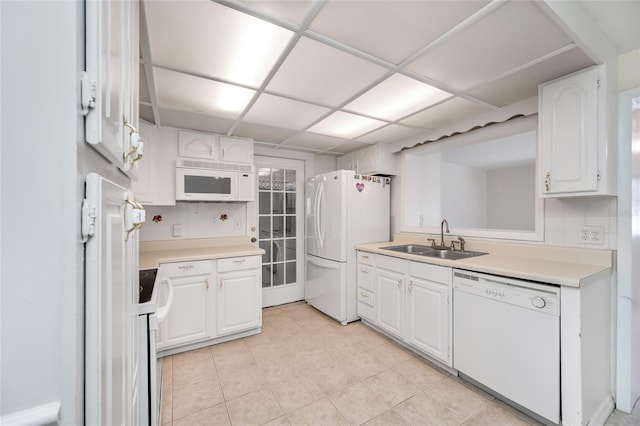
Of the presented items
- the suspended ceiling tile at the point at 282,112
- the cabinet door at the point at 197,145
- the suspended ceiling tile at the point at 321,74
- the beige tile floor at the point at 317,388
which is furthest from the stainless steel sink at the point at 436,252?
the cabinet door at the point at 197,145

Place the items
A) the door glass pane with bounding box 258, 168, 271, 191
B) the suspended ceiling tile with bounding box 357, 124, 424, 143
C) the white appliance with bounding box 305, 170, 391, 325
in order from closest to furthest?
the suspended ceiling tile with bounding box 357, 124, 424, 143
the white appliance with bounding box 305, 170, 391, 325
the door glass pane with bounding box 258, 168, 271, 191

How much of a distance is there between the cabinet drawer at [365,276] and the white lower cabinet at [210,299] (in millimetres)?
1164

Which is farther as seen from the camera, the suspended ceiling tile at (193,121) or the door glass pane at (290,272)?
the door glass pane at (290,272)

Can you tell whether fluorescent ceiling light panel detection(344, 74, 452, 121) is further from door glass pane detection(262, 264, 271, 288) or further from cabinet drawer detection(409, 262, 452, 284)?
door glass pane detection(262, 264, 271, 288)

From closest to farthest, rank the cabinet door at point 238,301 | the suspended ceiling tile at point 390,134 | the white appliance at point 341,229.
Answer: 1. the cabinet door at point 238,301
2. the suspended ceiling tile at point 390,134
3. the white appliance at point 341,229

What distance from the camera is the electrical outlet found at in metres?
1.83

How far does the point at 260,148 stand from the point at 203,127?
A: 2.94ft

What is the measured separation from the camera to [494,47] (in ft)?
4.89

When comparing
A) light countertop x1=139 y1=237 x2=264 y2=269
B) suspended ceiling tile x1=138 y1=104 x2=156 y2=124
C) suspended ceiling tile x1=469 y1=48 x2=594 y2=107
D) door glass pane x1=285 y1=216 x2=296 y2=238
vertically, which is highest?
suspended ceiling tile x1=469 y1=48 x2=594 y2=107

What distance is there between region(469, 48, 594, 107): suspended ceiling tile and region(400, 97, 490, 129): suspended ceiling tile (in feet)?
0.40

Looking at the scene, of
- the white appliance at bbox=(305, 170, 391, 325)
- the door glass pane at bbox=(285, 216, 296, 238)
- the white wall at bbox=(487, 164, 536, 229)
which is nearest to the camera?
the white appliance at bbox=(305, 170, 391, 325)

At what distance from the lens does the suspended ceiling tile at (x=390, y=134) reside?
285 cm

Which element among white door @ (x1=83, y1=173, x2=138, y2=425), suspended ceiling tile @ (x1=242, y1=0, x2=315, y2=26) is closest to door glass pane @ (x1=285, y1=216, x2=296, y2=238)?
suspended ceiling tile @ (x1=242, y1=0, x2=315, y2=26)

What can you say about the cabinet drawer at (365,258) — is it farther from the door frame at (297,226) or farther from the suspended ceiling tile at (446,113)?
the suspended ceiling tile at (446,113)
